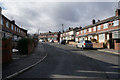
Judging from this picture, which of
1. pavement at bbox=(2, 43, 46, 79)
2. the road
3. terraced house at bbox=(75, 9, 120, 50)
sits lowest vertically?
the road

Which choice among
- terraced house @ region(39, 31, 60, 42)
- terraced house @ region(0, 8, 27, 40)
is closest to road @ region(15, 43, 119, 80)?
terraced house @ region(0, 8, 27, 40)

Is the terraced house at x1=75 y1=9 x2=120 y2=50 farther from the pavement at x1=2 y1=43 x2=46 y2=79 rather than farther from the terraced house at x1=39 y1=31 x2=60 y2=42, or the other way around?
the terraced house at x1=39 y1=31 x2=60 y2=42

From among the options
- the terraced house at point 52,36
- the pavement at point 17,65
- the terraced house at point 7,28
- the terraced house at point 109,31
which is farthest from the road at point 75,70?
the terraced house at point 52,36

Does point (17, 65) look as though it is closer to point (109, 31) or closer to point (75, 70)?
point (75, 70)

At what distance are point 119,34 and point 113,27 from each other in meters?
3.00

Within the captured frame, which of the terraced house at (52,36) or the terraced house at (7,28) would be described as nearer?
the terraced house at (7,28)

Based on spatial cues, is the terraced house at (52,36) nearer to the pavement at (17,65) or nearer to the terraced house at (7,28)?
the terraced house at (7,28)

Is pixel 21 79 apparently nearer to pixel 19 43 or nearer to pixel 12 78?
pixel 12 78

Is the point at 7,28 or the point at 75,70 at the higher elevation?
the point at 7,28

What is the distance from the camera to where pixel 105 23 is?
1123 inches

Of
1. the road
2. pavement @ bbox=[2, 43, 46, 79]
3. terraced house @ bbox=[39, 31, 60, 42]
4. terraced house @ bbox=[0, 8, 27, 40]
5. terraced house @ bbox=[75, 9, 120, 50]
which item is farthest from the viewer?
terraced house @ bbox=[39, 31, 60, 42]

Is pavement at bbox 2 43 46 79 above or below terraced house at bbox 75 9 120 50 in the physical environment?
below

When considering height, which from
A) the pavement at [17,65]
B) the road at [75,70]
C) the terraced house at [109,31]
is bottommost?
the road at [75,70]

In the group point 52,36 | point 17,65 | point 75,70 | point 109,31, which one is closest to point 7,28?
point 17,65
